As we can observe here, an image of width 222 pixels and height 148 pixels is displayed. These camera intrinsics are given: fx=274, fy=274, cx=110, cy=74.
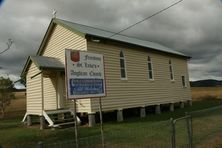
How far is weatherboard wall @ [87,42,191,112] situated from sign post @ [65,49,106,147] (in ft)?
26.6

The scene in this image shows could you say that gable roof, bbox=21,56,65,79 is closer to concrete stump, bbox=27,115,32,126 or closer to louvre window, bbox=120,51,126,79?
concrete stump, bbox=27,115,32,126

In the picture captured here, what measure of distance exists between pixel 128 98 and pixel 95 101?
3.17m

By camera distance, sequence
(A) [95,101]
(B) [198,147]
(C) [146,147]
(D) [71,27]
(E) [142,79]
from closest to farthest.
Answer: (C) [146,147] < (B) [198,147] < (A) [95,101] < (D) [71,27] < (E) [142,79]

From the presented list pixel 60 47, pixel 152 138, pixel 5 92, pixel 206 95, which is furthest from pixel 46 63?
pixel 206 95

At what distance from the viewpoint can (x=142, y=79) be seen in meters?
19.7

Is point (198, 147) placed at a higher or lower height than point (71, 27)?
lower

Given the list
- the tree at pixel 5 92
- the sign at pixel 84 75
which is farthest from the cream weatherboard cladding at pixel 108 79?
the tree at pixel 5 92

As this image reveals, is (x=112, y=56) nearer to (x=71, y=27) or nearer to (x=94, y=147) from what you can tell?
(x=71, y=27)

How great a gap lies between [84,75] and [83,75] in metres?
0.04

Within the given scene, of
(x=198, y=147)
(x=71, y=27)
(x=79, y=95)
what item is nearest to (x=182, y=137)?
(x=198, y=147)

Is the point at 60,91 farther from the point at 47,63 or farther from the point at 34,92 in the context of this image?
the point at 34,92

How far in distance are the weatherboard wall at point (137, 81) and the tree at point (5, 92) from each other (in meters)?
19.2

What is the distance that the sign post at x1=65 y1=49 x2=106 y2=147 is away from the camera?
21.1 ft

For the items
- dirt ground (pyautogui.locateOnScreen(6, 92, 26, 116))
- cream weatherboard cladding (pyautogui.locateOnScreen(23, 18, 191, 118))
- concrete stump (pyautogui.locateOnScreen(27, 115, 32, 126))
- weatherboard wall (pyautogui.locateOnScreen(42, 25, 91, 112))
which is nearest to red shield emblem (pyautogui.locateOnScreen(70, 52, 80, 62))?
cream weatherboard cladding (pyautogui.locateOnScreen(23, 18, 191, 118))
